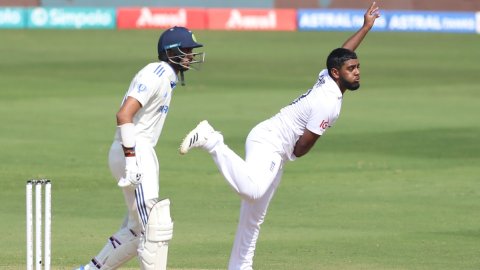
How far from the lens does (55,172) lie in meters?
17.0

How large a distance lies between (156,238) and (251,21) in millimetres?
37029

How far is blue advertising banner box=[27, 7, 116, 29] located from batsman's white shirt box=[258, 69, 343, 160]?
33557mm

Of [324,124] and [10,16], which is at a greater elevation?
[324,124]

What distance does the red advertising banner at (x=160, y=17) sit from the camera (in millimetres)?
43844

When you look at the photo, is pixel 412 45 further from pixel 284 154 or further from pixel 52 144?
pixel 284 154

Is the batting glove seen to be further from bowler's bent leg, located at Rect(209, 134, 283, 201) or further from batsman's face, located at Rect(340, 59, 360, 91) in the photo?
batsman's face, located at Rect(340, 59, 360, 91)

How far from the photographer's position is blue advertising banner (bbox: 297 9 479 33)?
44875mm

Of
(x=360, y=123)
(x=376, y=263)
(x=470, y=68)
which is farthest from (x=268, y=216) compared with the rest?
(x=470, y=68)

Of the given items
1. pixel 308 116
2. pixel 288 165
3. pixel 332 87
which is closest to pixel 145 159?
pixel 308 116

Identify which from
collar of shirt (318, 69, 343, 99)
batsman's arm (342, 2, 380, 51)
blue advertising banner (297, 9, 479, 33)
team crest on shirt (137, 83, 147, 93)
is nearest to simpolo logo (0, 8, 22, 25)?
blue advertising banner (297, 9, 479, 33)

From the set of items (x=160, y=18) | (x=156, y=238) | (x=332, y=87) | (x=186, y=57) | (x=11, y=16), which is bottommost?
(x=160, y=18)

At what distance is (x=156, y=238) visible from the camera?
334 inches

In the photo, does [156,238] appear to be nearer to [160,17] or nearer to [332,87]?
[332,87]

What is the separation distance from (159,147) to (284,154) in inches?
401
